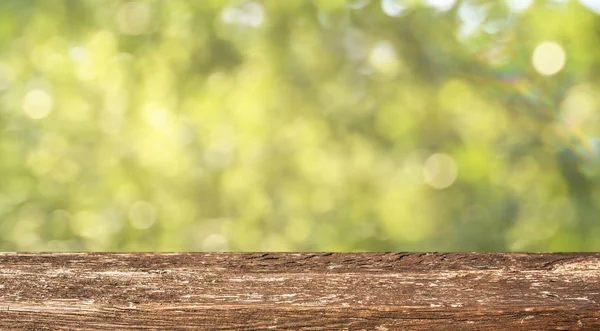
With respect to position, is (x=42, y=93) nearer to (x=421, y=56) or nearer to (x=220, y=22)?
(x=220, y=22)

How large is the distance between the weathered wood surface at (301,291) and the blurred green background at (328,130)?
0.36 metres

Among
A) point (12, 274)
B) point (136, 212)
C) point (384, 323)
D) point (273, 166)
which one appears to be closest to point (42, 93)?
point (136, 212)

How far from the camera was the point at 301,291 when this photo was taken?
2.04ft

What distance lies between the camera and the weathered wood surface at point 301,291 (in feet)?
1.90

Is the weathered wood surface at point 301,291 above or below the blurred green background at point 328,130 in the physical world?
below

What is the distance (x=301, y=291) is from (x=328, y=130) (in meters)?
0.51

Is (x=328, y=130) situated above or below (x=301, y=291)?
above

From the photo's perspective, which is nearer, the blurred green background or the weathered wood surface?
the weathered wood surface

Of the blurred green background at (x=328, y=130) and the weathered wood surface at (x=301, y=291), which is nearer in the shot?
the weathered wood surface at (x=301, y=291)

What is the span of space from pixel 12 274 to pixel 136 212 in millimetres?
430

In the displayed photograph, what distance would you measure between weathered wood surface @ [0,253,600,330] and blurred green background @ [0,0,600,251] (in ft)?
1.19

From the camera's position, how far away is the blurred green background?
1095 mm

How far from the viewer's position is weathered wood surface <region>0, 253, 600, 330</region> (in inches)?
22.8

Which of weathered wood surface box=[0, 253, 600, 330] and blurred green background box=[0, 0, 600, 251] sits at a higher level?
blurred green background box=[0, 0, 600, 251]
